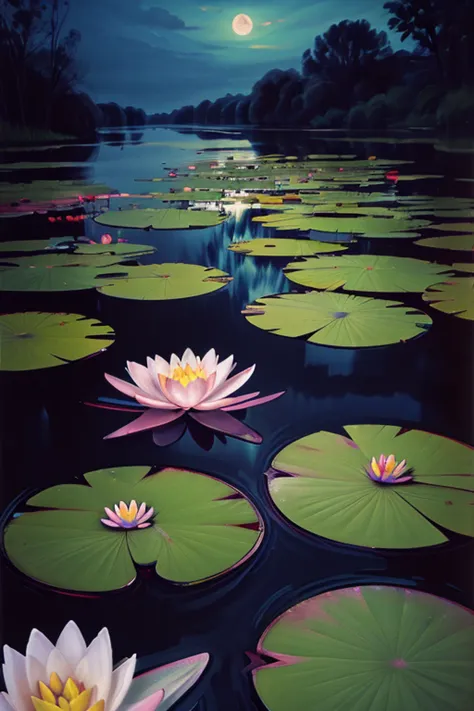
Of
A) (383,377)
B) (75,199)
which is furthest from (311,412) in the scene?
(75,199)

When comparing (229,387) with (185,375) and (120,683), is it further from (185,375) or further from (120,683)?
(120,683)

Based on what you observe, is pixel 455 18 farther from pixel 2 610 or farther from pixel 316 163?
pixel 2 610

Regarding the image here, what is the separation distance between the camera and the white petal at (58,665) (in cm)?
39

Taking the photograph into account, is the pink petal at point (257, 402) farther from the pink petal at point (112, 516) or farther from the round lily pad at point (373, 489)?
the pink petal at point (112, 516)

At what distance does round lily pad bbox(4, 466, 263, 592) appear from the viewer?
0.53m

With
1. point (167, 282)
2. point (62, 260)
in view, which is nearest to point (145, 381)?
point (167, 282)

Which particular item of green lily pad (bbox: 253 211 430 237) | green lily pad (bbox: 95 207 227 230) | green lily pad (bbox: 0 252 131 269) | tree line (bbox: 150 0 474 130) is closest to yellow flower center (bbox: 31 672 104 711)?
green lily pad (bbox: 0 252 131 269)

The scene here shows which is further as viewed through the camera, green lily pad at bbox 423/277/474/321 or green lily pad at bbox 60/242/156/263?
green lily pad at bbox 60/242/156/263

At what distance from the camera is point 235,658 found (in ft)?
1.50

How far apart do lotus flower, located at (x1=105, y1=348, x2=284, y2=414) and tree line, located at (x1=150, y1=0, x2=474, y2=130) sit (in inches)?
199

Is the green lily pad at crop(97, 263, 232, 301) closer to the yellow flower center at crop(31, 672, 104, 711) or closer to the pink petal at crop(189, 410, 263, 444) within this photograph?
the pink petal at crop(189, 410, 263, 444)

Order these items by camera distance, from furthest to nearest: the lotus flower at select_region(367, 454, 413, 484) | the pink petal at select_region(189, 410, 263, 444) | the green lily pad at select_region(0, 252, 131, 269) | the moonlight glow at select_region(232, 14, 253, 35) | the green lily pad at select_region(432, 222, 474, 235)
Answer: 1. the moonlight glow at select_region(232, 14, 253, 35)
2. the green lily pad at select_region(432, 222, 474, 235)
3. the green lily pad at select_region(0, 252, 131, 269)
4. the pink petal at select_region(189, 410, 263, 444)
5. the lotus flower at select_region(367, 454, 413, 484)

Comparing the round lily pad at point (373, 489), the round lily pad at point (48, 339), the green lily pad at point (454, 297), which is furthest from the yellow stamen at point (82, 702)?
the green lily pad at point (454, 297)

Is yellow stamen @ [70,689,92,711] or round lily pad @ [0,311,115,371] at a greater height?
yellow stamen @ [70,689,92,711]
